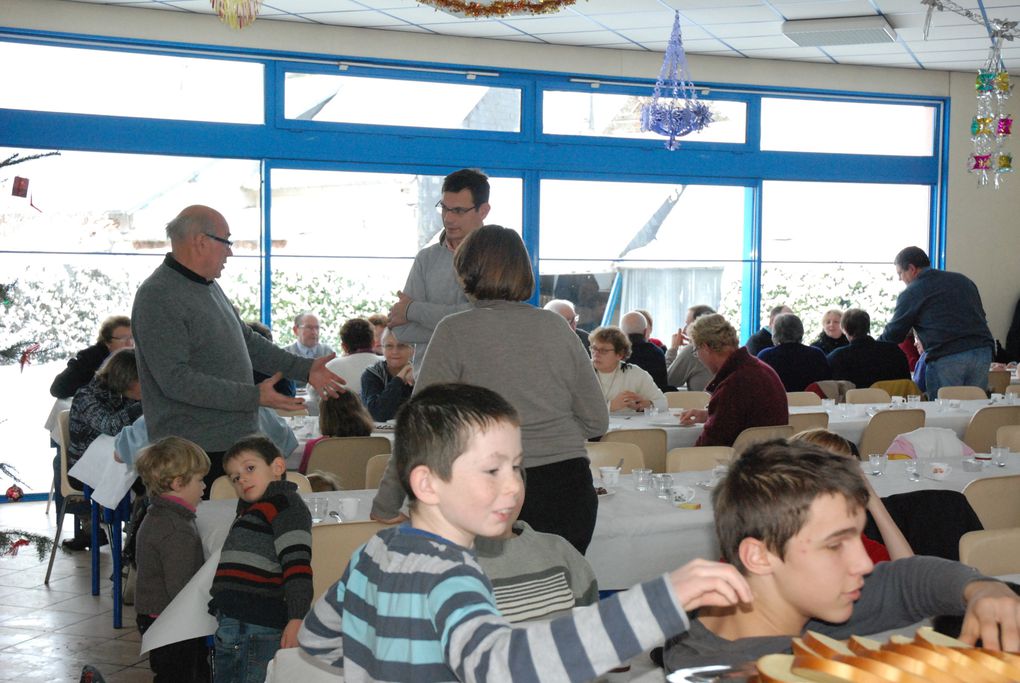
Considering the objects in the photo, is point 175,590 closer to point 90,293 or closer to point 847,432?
point 847,432

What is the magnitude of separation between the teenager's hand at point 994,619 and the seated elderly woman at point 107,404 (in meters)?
4.44

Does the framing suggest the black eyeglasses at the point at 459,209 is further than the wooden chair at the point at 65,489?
No

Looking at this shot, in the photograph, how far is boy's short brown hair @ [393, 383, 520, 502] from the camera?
5.62 feet

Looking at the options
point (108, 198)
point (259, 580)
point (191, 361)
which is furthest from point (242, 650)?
point (108, 198)

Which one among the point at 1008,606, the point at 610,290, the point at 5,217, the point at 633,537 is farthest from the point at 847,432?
the point at 5,217

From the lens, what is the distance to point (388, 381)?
21.7 ft

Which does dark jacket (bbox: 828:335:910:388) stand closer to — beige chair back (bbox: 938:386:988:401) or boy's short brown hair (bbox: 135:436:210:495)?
beige chair back (bbox: 938:386:988:401)

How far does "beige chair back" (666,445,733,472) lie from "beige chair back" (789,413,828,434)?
130 centimetres

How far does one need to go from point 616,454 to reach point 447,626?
3516mm

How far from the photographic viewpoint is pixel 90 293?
28.3 feet

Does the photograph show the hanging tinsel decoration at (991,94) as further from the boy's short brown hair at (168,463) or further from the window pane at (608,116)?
the boy's short brown hair at (168,463)

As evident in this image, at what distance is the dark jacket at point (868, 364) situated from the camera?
8.46 meters

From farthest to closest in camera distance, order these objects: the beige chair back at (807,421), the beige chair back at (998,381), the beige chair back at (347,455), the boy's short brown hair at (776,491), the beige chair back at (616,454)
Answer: the beige chair back at (998,381) → the beige chair back at (807,421) → the beige chair back at (347,455) → the beige chair back at (616,454) → the boy's short brown hair at (776,491)

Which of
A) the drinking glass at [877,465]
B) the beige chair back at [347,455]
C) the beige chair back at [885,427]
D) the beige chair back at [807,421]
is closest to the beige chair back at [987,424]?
the beige chair back at [885,427]
